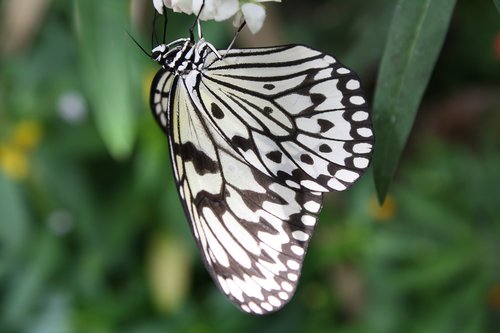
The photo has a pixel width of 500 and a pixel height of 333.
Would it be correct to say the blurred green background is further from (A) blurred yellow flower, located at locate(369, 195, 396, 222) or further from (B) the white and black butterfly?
(B) the white and black butterfly

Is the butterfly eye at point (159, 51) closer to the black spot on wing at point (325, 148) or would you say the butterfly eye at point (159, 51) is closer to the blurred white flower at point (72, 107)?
the black spot on wing at point (325, 148)

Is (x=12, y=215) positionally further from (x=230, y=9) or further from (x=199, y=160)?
(x=230, y=9)

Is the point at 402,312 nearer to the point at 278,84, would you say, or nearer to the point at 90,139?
the point at 90,139

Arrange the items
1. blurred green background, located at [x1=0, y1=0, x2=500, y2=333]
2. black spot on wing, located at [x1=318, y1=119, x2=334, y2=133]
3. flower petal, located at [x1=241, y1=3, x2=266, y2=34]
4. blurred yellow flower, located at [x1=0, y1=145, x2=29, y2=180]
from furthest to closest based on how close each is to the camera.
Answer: blurred yellow flower, located at [x1=0, y1=145, x2=29, y2=180] < blurred green background, located at [x1=0, y1=0, x2=500, y2=333] < black spot on wing, located at [x1=318, y1=119, x2=334, y2=133] < flower petal, located at [x1=241, y1=3, x2=266, y2=34]

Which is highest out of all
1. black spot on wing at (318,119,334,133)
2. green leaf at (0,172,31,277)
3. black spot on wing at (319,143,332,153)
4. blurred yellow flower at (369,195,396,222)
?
black spot on wing at (318,119,334,133)

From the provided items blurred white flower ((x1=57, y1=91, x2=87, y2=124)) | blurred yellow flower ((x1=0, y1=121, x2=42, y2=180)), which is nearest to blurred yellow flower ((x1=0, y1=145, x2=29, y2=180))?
blurred yellow flower ((x1=0, y1=121, x2=42, y2=180))

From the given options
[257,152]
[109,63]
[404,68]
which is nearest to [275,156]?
[257,152]
